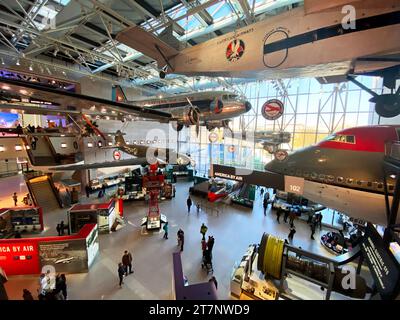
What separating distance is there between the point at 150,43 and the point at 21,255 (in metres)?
9.79

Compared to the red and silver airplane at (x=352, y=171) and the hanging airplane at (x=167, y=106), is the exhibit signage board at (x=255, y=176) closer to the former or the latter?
the red and silver airplane at (x=352, y=171)

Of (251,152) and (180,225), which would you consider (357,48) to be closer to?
(180,225)

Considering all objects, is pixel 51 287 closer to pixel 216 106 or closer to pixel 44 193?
pixel 44 193

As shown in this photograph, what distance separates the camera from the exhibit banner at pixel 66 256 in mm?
7621

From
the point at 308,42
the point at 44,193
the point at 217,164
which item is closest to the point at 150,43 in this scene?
the point at 308,42

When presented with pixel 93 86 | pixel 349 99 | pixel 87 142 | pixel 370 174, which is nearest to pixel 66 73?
A: pixel 93 86

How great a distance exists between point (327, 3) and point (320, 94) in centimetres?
1607

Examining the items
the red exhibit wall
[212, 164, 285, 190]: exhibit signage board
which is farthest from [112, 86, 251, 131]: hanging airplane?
the red exhibit wall

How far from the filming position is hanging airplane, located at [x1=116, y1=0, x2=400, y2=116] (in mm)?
2092

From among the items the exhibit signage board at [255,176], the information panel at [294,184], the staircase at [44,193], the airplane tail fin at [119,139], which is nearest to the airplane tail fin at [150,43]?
the exhibit signage board at [255,176]

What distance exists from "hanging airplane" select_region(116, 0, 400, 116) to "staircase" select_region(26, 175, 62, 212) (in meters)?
16.0

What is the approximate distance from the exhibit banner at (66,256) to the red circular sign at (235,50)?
28.9ft

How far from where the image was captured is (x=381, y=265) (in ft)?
12.9

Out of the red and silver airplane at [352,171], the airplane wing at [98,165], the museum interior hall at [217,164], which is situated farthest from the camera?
the airplane wing at [98,165]
